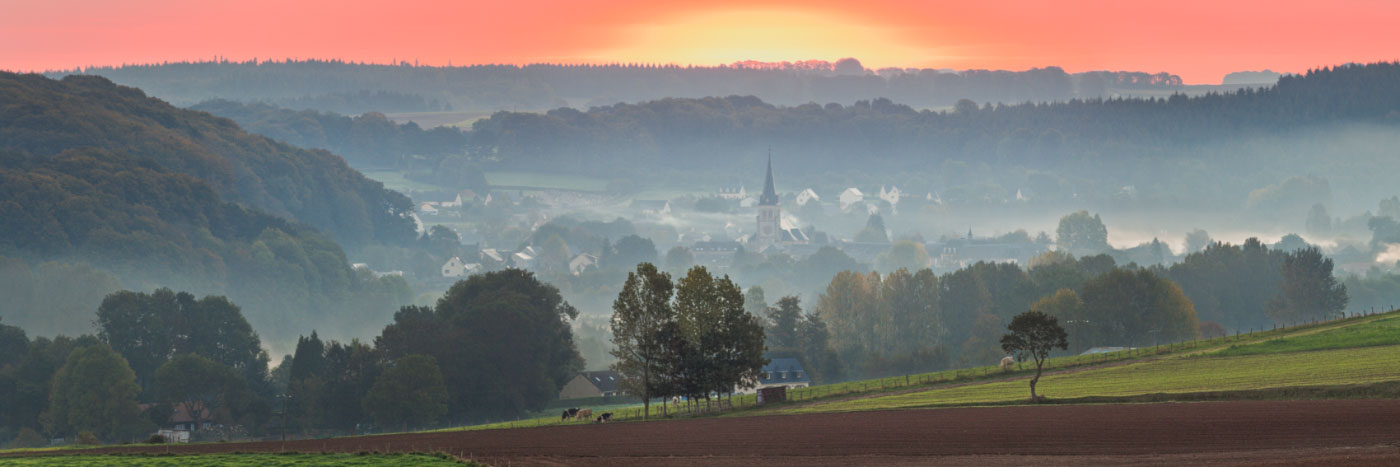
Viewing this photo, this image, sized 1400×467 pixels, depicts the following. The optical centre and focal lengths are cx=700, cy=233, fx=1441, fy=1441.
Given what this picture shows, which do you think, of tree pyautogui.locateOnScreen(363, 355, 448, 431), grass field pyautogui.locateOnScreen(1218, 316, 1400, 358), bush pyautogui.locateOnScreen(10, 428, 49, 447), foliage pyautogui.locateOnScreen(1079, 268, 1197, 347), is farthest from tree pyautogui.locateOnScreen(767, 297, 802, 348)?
bush pyautogui.locateOnScreen(10, 428, 49, 447)

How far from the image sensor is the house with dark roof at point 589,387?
13275 cm

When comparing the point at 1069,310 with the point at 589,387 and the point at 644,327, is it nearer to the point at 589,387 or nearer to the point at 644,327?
the point at 589,387

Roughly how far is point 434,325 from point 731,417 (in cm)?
5106

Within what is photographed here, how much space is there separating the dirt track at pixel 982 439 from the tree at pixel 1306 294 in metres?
116

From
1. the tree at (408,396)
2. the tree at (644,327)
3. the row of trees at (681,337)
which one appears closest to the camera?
the row of trees at (681,337)

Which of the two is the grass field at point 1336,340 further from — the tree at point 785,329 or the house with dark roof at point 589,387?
the tree at point 785,329

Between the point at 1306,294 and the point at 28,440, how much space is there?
141m

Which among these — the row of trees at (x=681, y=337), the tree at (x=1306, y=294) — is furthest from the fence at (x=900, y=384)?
the tree at (x=1306, y=294)

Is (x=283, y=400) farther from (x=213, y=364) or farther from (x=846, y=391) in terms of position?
(x=846, y=391)

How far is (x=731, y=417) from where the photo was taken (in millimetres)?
81750

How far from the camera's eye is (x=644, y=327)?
94750 mm

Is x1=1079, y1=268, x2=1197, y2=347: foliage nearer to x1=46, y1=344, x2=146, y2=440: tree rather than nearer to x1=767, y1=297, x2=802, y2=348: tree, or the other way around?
x1=767, y1=297, x2=802, y2=348: tree

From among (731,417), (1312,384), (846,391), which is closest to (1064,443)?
(1312,384)

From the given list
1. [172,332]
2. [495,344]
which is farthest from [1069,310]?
[172,332]
